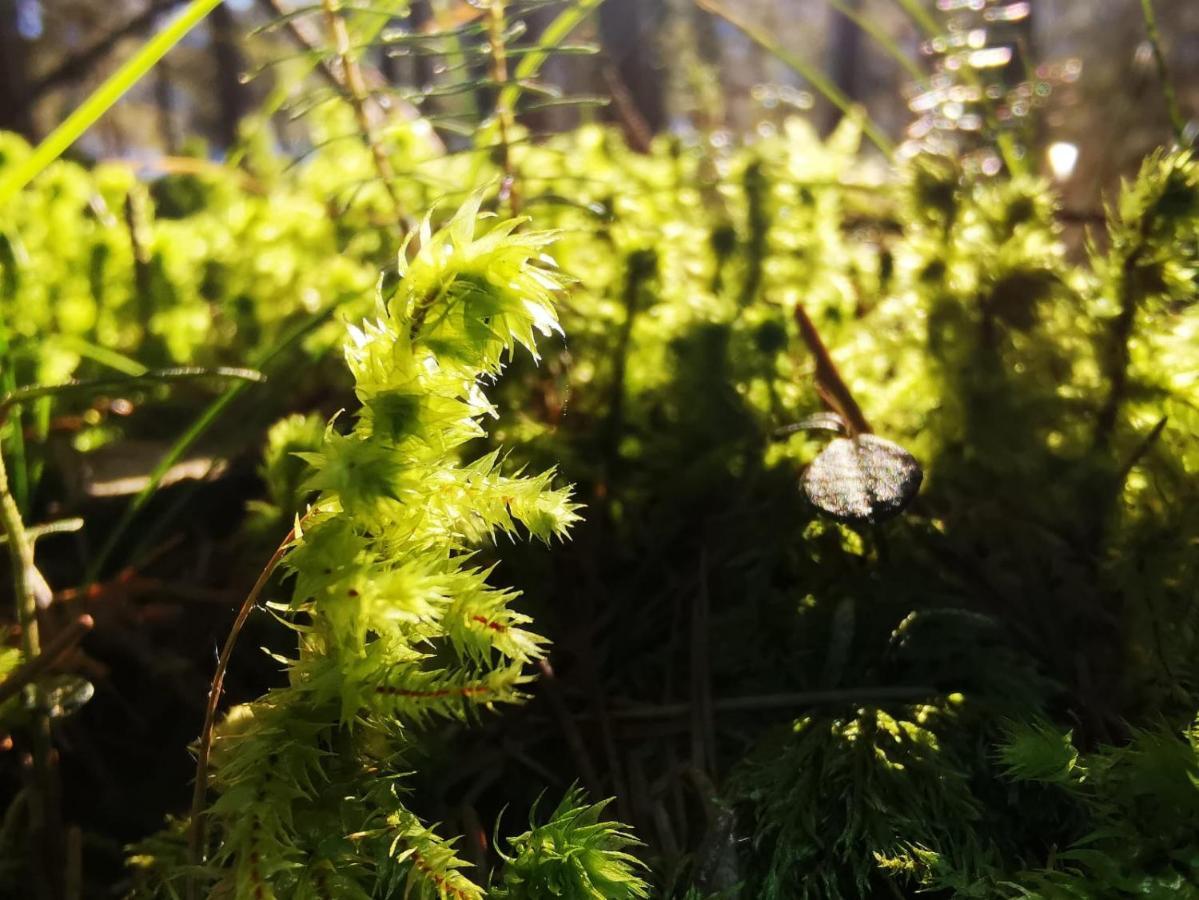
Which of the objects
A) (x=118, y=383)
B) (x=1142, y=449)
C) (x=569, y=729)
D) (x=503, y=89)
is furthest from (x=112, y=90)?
(x=1142, y=449)

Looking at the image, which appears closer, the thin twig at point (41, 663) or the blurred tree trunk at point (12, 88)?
the thin twig at point (41, 663)

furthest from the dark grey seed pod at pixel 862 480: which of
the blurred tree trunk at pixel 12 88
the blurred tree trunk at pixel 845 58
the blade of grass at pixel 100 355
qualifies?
the blurred tree trunk at pixel 845 58

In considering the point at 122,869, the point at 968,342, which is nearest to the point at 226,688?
the point at 122,869

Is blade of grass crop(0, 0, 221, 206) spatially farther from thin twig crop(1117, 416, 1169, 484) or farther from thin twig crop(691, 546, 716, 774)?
thin twig crop(1117, 416, 1169, 484)

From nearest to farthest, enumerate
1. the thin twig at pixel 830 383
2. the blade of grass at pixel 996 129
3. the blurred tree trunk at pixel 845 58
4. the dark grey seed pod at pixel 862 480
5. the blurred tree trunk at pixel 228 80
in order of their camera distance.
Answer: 1. the dark grey seed pod at pixel 862 480
2. the thin twig at pixel 830 383
3. the blade of grass at pixel 996 129
4. the blurred tree trunk at pixel 228 80
5. the blurred tree trunk at pixel 845 58

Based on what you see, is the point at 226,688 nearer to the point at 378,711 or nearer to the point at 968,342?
the point at 378,711

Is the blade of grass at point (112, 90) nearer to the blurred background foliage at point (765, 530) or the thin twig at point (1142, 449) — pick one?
the blurred background foliage at point (765, 530)

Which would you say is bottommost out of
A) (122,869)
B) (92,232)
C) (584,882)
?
(122,869)
